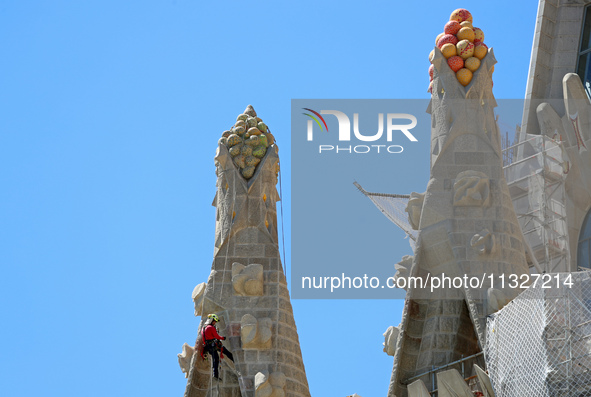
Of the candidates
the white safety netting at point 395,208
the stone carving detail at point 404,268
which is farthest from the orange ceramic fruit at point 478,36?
the white safety netting at point 395,208

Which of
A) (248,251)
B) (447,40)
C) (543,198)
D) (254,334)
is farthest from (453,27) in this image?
(254,334)

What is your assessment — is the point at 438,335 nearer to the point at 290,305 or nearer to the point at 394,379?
the point at 394,379

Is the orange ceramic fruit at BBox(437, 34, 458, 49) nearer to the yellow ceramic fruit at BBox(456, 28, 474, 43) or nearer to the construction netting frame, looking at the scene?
the yellow ceramic fruit at BBox(456, 28, 474, 43)

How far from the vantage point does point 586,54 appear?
112ft

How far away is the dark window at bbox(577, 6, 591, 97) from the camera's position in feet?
110

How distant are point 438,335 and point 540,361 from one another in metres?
3.16

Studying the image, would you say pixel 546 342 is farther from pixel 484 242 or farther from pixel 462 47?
pixel 462 47

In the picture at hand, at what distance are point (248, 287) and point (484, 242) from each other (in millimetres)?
4247

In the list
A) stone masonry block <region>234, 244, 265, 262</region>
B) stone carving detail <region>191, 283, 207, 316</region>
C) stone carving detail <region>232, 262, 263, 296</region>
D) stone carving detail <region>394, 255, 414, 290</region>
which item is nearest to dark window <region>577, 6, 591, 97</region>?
stone carving detail <region>394, 255, 414, 290</region>

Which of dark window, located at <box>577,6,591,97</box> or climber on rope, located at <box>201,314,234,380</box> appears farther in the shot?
dark window, located at <box>577,6,591,97</box>

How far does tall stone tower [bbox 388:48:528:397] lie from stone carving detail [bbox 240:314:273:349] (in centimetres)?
235

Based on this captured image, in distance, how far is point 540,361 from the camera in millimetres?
22703

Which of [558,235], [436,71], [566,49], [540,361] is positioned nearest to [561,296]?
[540,361]

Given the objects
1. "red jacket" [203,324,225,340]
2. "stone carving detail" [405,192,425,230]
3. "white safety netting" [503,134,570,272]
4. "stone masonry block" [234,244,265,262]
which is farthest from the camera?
"white safety netting" [503,134,570,272]
